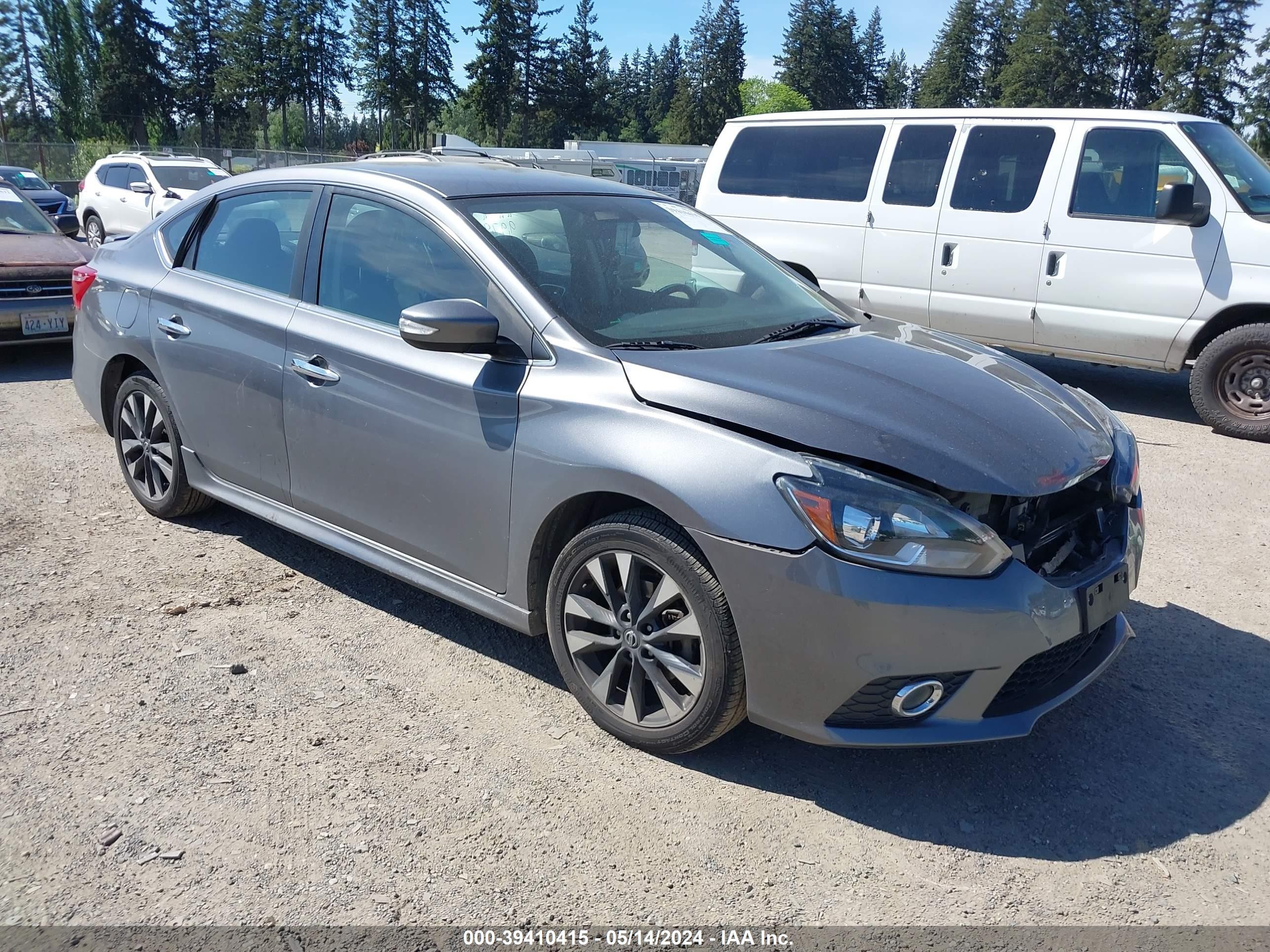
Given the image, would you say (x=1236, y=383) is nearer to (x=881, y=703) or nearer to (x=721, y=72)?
(x=881, y=703)

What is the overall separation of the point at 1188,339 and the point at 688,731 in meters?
5.85

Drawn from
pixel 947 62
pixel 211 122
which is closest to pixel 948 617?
pixel 211 122

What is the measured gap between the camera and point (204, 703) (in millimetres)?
3457

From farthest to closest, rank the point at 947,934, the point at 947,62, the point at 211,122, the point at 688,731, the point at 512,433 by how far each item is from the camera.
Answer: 1. the point at 947,62
2. the point at 211,122
3. the point at 512,433
4. the point at 688,731
5. the point at 947,934

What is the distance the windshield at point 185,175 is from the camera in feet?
60.3

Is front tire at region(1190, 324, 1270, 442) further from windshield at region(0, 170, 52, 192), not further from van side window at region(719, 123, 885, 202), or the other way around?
windshield at region(0, 170, 52, 192)

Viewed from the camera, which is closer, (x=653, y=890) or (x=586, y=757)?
(x=653, y=890)

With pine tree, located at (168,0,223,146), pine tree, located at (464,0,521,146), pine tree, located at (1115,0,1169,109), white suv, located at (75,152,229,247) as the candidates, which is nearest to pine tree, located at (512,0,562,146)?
pine tree, located at (464,0,521,146)

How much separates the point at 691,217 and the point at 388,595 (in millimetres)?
2089

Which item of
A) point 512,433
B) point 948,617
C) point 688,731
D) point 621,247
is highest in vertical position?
point 621,247

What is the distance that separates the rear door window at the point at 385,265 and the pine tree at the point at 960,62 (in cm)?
11330

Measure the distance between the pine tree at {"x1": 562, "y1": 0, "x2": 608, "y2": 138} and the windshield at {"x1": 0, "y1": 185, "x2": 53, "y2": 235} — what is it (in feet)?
271

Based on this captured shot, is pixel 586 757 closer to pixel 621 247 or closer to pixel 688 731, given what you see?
pixel 688 731

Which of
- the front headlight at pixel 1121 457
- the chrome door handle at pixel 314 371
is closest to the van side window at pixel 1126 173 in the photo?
the front headlight at pixel 1121 457
